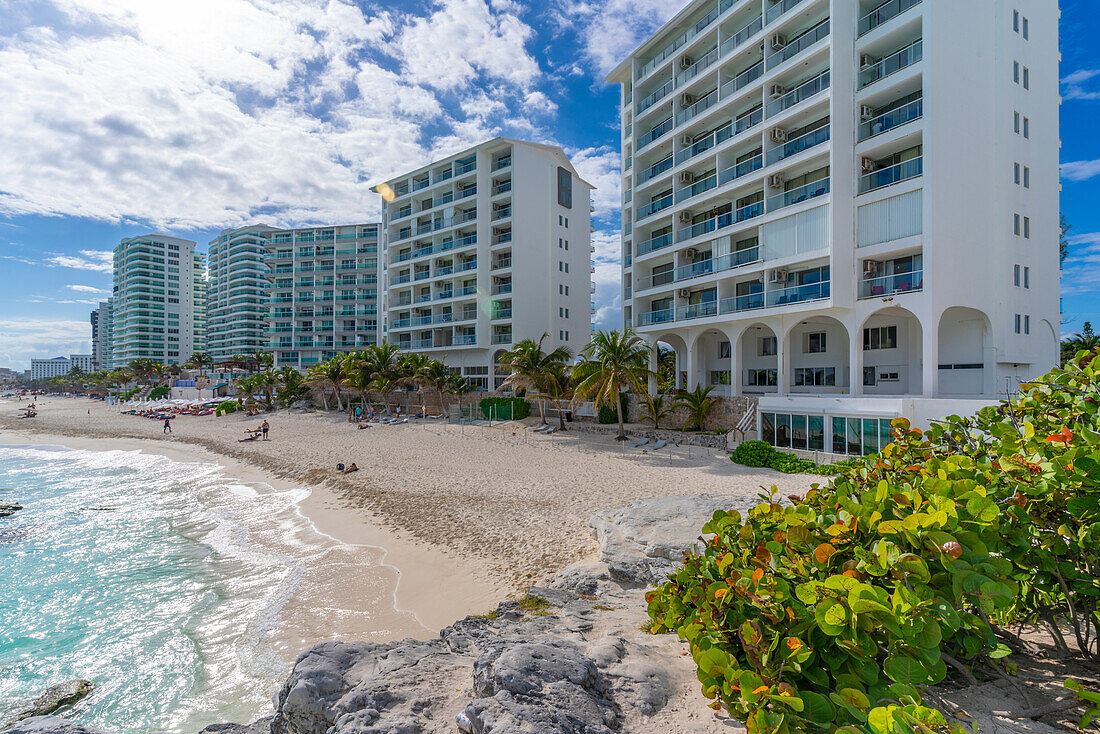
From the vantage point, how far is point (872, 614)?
2.50 m

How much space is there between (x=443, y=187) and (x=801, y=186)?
38.0m

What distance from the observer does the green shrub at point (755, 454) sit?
2131cm

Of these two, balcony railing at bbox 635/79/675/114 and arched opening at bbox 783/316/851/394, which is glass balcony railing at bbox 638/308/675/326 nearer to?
arched opening at bbox 783/316/851/394

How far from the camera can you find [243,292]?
11831 cm

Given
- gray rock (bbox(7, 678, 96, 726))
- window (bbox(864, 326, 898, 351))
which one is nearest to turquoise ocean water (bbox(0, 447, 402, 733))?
gray rock (bbox(7, 678, 96, 726))

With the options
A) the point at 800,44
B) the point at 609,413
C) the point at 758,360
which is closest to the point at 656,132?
the point at 800,44

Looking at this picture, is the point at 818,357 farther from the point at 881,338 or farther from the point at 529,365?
the point at 529,365

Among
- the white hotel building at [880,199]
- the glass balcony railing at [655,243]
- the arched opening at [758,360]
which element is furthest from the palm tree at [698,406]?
the glass balcony railing at [655,243]

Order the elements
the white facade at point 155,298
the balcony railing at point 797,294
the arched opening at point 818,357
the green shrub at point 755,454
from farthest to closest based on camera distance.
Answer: the white facade at point 155,298 → the arched opening at point 818,357 → the balcony railing at point 797,294 → the green shrub at point 755,454

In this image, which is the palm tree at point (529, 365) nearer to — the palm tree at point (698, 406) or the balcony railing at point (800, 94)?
the palm tree at point (698, 406)

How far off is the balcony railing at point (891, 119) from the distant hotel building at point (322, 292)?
76.8 m

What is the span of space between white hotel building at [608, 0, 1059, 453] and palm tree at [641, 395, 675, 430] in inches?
196

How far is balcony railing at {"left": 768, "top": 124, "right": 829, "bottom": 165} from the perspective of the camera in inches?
1008

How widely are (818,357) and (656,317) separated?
11080mm
